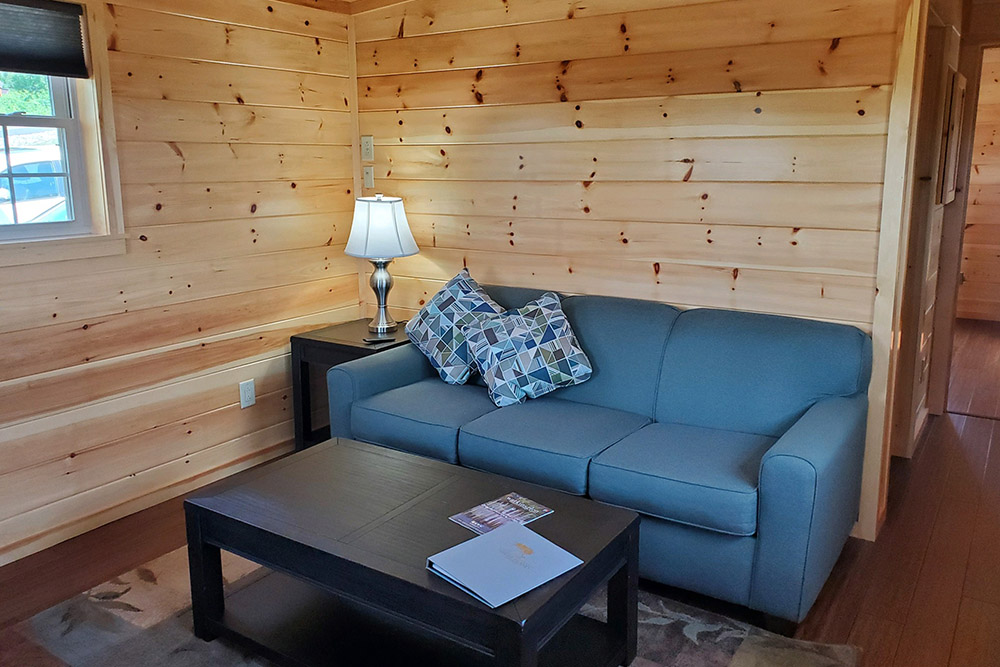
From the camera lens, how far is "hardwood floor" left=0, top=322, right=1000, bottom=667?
2332mm

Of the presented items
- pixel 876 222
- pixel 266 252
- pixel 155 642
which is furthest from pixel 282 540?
pixel 876 222

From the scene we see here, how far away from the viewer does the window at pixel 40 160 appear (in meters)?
2.69

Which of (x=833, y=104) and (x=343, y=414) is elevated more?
(x=833, y=104)

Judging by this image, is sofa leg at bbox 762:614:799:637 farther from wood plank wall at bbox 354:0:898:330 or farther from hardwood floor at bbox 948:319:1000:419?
hardwood floor at bbox 948:319:1000:419

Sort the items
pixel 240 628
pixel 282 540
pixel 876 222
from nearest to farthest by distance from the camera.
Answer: pixel 282 540 < pixel 240 628 < pixel 876 222

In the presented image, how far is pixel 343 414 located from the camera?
316 cm

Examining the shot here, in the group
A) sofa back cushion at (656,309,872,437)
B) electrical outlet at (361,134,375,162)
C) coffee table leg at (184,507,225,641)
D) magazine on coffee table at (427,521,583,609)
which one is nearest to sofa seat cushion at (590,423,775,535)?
sofa back cushion at (656,309,872,437)

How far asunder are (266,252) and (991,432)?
359 cm

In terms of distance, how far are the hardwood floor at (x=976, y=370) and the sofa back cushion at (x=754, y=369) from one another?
220 cm

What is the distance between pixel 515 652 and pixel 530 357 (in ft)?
4.89

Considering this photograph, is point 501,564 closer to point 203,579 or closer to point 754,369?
point 203,579

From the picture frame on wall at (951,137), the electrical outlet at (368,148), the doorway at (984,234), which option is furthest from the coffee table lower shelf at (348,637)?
the doorway at (984,234)

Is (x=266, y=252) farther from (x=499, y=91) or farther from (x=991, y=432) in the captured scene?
(x=991, y=432)

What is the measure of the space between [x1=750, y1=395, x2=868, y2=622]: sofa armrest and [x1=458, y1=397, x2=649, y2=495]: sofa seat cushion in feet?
1.83
